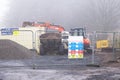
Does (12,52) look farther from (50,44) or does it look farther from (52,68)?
(52,68)

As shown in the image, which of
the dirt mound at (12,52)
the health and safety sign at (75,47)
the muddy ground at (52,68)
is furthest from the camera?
the dirt mound at (12,52)

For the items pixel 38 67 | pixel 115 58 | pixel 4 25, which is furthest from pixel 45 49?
pixel 4 25

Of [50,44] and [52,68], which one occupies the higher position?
[50,44]

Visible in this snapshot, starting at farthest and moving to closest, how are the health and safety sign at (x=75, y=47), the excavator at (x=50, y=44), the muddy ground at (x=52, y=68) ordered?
the excavator at (x=50, y=44) → the health and safety sign at (x=75, y=47) → the muddy ground at (x=52, y=68)

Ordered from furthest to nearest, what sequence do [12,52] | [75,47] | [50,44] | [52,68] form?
[50,44], [12,52], [75,47], [52,68]

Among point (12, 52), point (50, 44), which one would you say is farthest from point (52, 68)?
point (50, 44)

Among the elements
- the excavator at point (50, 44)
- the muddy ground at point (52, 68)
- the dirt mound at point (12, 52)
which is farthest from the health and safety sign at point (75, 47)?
the excavator at point (50, 44)

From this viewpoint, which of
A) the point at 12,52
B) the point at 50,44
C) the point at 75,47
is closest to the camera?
the point at 75,47

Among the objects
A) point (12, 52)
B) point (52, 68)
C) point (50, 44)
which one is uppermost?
point (50, 44)

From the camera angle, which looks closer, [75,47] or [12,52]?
[75,47]

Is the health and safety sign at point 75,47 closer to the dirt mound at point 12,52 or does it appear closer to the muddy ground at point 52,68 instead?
the muddy ground at point 52,68

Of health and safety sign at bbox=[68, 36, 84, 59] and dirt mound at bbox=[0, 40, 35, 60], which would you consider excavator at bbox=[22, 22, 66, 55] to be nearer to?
dirt mound at bbox=[0, 40, 35, 60]

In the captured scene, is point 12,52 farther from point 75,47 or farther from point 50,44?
point 75,47

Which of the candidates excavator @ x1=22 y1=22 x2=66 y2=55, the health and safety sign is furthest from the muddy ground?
excavator @ x1=22 y1=22 x2=66 y2=55
